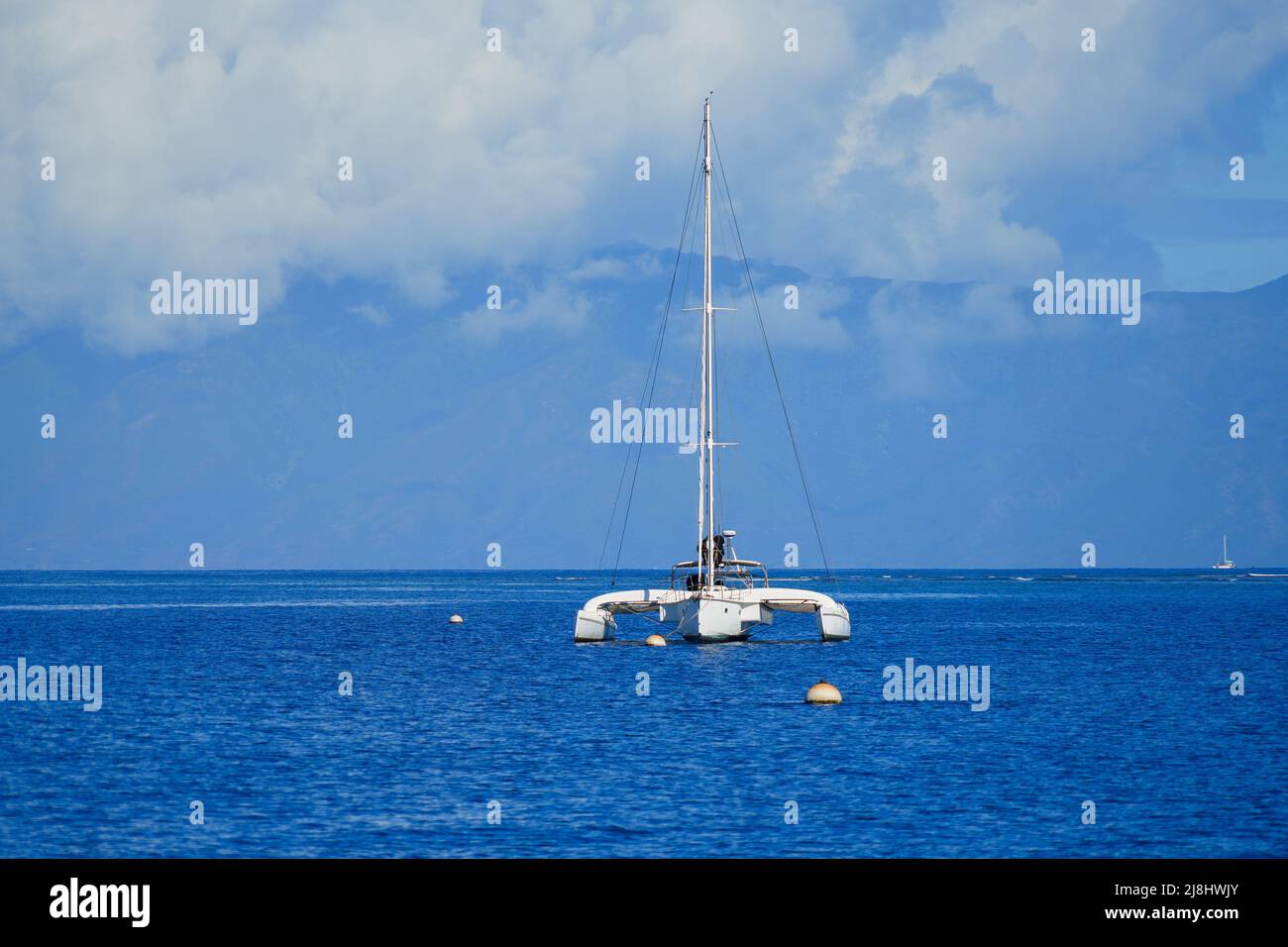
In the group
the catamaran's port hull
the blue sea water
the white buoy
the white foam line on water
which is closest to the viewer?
the blue sea water

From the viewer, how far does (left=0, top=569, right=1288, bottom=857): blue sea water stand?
30.4 m

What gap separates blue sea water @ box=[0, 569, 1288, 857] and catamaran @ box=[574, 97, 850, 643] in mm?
1774

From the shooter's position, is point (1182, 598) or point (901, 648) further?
point (1182, 598)

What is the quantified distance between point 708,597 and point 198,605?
104553mm

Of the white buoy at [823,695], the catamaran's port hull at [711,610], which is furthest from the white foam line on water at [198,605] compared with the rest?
the white buoy at [823,695]

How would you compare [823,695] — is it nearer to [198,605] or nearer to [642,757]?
[642,757]

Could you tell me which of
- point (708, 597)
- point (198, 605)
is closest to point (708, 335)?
point (708, 597)

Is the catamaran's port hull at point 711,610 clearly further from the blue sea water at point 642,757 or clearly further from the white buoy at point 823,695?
the white buoy at point 823,695

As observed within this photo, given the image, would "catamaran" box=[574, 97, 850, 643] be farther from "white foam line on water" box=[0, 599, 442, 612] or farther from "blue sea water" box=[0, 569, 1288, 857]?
"white foam line on water" box=[0, 599, 442, 612]

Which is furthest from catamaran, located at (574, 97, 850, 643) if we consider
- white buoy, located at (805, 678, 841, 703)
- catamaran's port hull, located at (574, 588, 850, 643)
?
white buoy, located at (805, 678, 841, 703)
